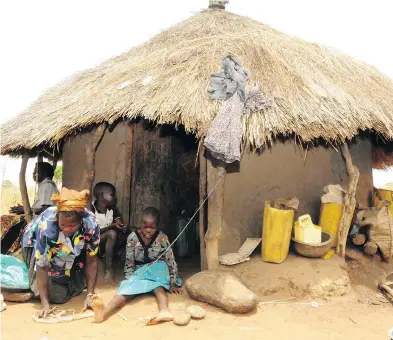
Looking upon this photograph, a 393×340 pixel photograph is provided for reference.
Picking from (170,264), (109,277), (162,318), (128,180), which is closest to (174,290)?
(170,264)

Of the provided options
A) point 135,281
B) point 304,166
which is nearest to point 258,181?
point 304,166

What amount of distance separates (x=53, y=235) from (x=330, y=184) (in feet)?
11.7

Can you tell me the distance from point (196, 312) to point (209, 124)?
202 centimetres

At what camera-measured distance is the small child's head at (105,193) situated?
18.3ft

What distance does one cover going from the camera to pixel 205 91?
5.38 metres

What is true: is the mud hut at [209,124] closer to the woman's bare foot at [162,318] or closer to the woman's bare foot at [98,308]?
the woman's bare foot at [162,318]

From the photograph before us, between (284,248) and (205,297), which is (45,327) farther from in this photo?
(284,248)

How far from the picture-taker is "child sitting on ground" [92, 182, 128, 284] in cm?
532

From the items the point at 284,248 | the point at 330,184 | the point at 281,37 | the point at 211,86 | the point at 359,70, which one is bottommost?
the point at 284,248

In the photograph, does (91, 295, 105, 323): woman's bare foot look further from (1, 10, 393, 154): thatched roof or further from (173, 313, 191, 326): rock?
(1, 10, 393, 154): thatched roof

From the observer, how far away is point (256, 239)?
17.7ft

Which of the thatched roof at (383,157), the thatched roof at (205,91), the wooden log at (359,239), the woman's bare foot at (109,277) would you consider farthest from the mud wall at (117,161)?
the thatched roof at (383,157)

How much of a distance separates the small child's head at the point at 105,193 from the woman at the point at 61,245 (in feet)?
3.61

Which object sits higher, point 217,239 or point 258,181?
point 258,181
